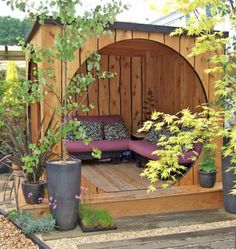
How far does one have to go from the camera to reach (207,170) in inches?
192

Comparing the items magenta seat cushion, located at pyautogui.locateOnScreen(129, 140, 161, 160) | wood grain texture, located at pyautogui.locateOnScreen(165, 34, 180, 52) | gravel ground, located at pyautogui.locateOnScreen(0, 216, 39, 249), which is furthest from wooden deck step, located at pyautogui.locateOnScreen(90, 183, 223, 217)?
wood grain texture, located at pyautogui.locateOnScreen(165, 34, 180, 52)

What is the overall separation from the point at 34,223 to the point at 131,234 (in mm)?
1007

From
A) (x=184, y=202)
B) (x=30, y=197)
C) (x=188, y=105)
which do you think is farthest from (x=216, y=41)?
(x=188, y=105)

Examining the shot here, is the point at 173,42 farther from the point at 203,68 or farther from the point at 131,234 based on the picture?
the point at 131,234

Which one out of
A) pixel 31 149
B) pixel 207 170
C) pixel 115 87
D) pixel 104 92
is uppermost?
pixel 115 87

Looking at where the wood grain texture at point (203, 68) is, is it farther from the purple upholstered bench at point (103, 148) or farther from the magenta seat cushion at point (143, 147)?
the purple upholstered bench at point (103, 148)

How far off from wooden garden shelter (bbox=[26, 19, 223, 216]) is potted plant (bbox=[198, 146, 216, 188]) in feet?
0.31

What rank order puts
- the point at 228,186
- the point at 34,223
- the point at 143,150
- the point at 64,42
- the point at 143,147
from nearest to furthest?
1. the point at 64,42
2. the point at 34,223
3. the point at 228,186
4. the point at 143,150
5. the point at 143,147

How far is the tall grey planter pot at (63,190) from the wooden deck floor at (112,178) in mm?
679

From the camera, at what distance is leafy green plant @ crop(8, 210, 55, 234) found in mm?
3881

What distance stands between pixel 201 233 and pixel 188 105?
125 inches

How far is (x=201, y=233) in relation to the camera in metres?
3.95

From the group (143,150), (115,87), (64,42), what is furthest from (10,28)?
(64,42)

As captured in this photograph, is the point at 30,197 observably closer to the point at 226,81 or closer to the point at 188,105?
the point at 226,81
